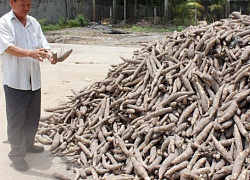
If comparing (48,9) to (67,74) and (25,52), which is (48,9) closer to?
(67,74)

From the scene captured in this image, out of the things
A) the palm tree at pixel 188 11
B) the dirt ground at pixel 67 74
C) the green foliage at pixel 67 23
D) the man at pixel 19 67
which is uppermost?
the palm tree at pixel 188 11

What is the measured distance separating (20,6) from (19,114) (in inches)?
49.1

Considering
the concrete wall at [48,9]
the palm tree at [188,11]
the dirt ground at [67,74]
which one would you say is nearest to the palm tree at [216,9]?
the palm tree at [188,11]

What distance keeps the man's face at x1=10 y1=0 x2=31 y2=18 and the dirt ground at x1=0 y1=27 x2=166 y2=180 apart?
6.03ft

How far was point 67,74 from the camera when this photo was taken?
9.80 meters

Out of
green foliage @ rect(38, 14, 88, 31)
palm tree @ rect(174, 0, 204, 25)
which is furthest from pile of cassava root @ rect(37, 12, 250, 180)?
green foliage @ rect(38, 14, 88, 31)

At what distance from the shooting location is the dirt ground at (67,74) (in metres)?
4.21

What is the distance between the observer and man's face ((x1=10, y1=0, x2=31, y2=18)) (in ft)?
12.8

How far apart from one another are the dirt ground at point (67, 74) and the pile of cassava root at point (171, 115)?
0.90 feet

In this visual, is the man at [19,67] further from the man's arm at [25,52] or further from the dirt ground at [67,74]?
the dirt ground at [67,74]

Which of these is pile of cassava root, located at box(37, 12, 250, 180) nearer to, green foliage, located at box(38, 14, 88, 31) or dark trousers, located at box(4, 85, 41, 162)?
dark trousers, located at box(4, 85, 41, 162)

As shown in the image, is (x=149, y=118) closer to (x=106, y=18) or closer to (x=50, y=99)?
(x=50, y=99)

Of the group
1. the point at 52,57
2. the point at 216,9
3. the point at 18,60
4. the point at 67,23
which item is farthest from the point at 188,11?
the point at 18,60

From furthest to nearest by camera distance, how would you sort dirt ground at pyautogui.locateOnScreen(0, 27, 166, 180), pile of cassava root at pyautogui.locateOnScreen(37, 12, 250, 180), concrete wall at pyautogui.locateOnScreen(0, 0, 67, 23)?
1. concrete wall at pyautogui.locateOnScreen(0, 0, 67, 23)
2. dirt ground at pyautogui.locateOnScreen(0, 27, 166, 180)
3. pile of cassava root at pyautogui.locateOnScreen(37, 12, 250, 180)
